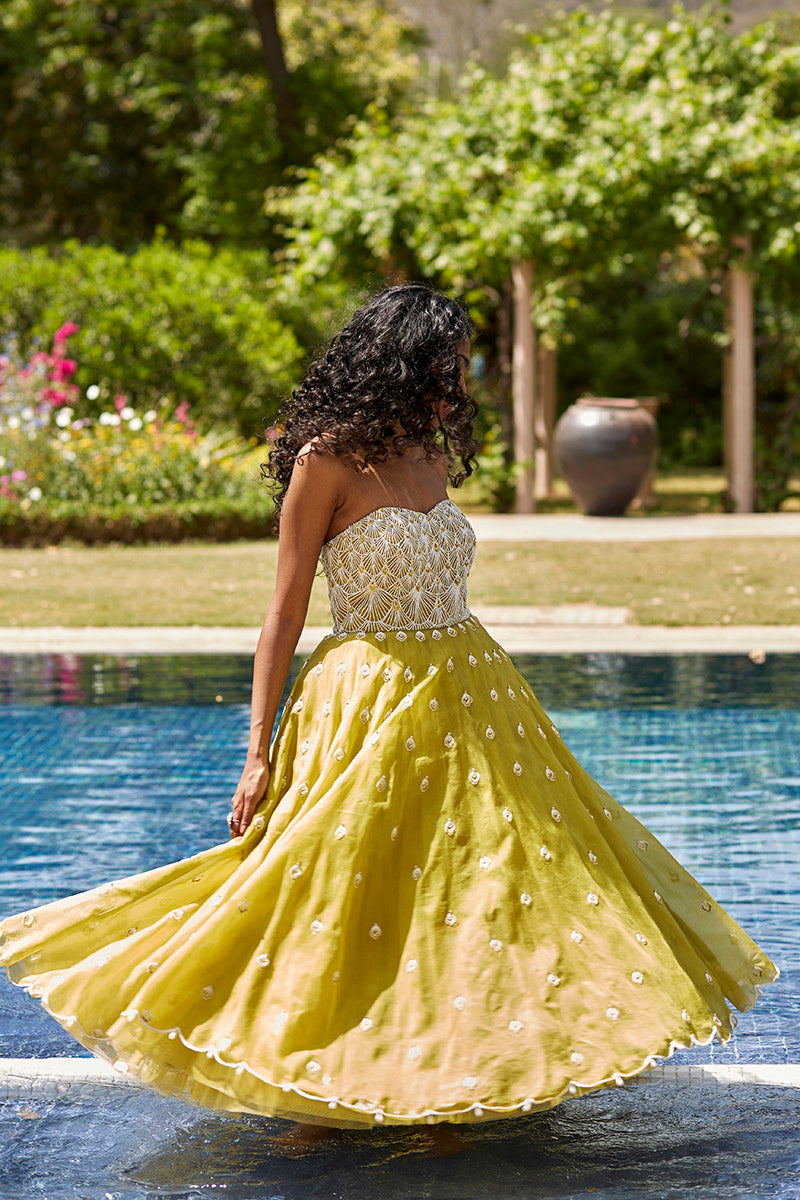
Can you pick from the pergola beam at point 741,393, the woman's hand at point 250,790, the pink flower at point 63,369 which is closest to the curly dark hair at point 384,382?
the woman's hand at point 250,790

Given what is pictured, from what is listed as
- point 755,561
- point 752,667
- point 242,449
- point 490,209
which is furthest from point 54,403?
point 752,667

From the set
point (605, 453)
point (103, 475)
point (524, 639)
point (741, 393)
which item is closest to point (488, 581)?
point (524, 639)

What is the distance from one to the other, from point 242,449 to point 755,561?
18.1ft

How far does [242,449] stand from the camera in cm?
1481

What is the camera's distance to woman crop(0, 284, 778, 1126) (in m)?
2.54

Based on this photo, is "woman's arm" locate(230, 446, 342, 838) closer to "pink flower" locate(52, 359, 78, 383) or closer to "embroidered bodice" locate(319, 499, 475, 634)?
"embroidered bodice" locate(319, 499, 475, 634)

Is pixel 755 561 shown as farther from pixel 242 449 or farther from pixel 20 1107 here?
pixel 20 1107

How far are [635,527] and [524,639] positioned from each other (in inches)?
223

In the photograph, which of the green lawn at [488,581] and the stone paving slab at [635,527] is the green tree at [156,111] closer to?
the stone paving slab at [635,527]

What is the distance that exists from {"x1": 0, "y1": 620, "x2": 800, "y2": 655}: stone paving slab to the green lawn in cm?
43

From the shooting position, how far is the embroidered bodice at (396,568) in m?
2.80

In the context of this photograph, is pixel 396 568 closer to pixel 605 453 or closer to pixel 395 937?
pixel 395 937

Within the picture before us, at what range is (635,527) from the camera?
13.7 meters

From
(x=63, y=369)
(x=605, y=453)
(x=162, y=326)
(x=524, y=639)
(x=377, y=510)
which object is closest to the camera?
(x=377, y=510)
